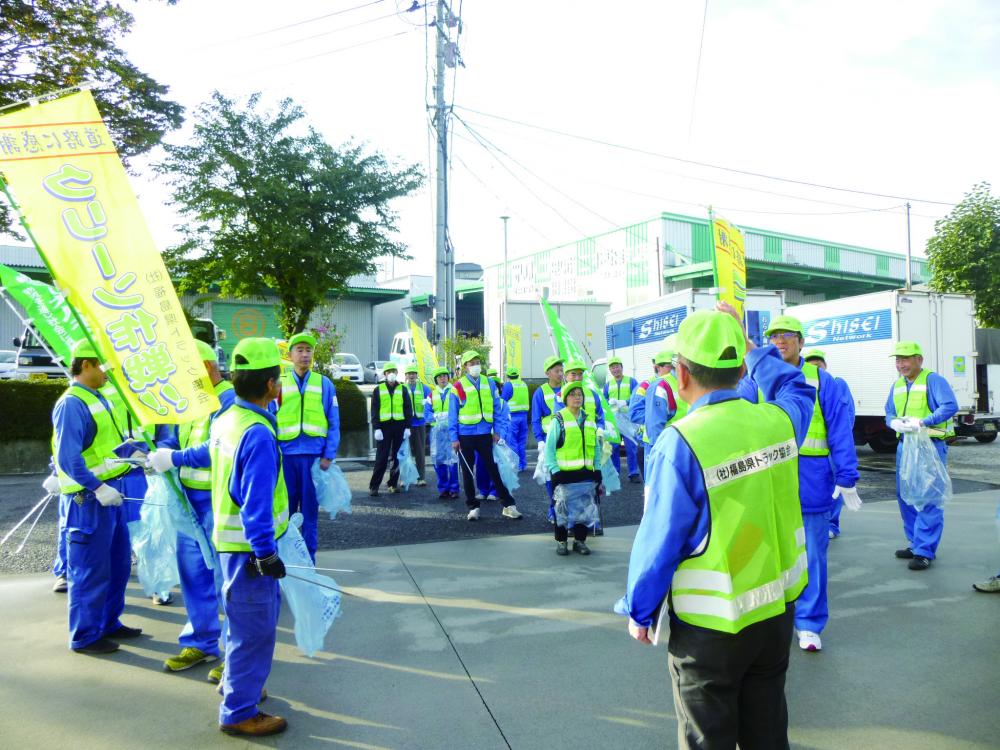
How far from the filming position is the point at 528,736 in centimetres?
327

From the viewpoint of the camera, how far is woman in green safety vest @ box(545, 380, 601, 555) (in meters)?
6.52

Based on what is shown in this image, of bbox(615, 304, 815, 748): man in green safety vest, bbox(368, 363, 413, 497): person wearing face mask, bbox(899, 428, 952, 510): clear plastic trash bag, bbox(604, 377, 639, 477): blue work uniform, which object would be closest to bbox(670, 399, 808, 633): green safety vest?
bbox(615, 304, 815, 748): man in green safety vest

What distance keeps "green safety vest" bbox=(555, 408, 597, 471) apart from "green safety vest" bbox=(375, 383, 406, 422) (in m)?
4.22

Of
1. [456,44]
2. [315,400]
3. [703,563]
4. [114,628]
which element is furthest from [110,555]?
[456,44]

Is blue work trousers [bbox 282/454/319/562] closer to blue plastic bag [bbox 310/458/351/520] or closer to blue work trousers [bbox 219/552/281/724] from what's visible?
blue plastic bag [bbox 310/458/351/520]

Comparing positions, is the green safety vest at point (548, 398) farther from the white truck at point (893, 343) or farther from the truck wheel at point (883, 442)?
the truck wheel at point (883, 442)

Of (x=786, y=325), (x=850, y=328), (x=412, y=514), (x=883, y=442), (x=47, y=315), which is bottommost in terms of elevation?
(x=412, y=514)

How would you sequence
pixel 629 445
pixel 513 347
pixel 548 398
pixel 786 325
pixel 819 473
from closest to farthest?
1. pixel 819 473
2. pixel 786 325
3. pixel 548 398
4. pixel 629 445
5. pixel 513 347

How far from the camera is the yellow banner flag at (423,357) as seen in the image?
10.8 m

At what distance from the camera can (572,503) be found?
6660 mm

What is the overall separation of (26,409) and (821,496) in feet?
44.0

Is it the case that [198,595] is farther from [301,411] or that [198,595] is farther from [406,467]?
[406,467]

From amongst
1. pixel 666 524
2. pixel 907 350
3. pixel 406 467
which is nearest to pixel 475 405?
pixel 406 467

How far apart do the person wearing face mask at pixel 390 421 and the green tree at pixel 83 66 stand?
24.4ft
